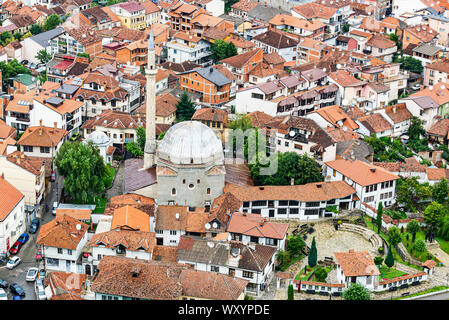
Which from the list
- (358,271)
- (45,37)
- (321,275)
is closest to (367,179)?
(321,275)

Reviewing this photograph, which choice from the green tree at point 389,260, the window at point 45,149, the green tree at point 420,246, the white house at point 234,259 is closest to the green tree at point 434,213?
the green tree at point 420,246

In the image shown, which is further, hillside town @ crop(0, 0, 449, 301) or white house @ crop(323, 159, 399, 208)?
white house @ crop(323, 159, 399, 208)

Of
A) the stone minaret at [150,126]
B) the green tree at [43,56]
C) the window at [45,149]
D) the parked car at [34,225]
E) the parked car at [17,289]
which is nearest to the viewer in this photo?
the parked car at [17,289]

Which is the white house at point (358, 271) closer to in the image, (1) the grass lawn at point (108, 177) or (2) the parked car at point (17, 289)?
(2) the parked car at point (17, 289)

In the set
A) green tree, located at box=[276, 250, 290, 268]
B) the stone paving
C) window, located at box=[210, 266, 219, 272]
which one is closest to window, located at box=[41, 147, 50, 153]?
window, located at box=[210, 266, 219, 272]

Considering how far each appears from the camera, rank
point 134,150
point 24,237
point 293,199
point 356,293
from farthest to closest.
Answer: point 134,150 → point 293,199 → point 24,237 → point 356,293

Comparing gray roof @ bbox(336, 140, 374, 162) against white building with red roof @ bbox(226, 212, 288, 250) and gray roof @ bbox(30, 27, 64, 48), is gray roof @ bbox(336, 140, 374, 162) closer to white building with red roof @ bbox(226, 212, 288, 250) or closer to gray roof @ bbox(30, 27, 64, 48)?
white building with red roof @ bbox(226, 212, 288, 250)

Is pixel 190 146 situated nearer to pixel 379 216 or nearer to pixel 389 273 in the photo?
pixel 379 216
